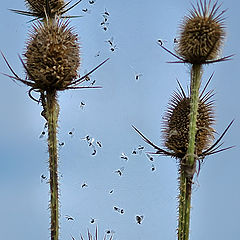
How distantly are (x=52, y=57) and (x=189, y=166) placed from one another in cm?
190

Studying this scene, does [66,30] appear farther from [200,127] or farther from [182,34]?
[200,127]

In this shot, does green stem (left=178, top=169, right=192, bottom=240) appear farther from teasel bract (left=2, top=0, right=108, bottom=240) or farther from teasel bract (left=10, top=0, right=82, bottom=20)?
teasel bract (left=10, top=0, right=82, bottom=20)

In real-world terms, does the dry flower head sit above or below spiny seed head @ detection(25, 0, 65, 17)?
below

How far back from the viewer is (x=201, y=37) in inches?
216

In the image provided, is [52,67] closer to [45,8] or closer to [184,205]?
[45,8]

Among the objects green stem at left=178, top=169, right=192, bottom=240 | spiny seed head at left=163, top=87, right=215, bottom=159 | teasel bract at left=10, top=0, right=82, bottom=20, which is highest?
teasel bract at left=10, top=0, right=82, bottom=20

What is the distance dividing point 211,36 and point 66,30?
1547 mm

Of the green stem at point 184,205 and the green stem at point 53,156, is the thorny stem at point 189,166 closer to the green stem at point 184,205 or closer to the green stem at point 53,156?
the green stem at point 184,205

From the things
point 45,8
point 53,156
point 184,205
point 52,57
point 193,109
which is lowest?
point 184,205

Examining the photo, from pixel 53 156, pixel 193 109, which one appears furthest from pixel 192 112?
pixel 53 156

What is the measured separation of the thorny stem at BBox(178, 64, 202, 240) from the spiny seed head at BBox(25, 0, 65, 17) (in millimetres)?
1652

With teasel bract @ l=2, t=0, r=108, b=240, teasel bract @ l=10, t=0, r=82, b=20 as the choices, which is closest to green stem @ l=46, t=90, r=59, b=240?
teasel bract @ l=2, t=0, r=108, b=240

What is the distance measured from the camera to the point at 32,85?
5.54m

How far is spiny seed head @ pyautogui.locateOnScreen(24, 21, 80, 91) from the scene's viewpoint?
5.36 metres
